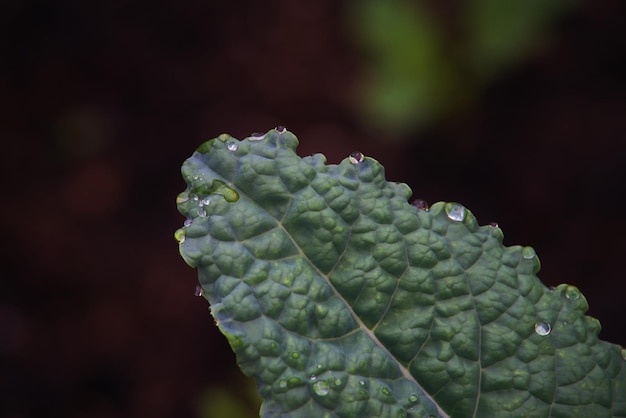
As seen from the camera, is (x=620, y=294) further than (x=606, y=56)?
No

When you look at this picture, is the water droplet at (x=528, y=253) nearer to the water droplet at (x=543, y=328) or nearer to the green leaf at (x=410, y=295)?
the green leaf at (x=410, y=295)

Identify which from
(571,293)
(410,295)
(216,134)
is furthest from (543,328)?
(216,134)

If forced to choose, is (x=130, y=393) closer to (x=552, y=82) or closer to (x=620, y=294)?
(x=620, y=294)

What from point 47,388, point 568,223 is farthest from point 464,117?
point 47,388

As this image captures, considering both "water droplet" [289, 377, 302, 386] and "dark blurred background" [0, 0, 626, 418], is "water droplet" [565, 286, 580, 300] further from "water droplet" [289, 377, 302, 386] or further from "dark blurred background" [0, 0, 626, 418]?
"dark blurred background" [0, 0, 626, 418]

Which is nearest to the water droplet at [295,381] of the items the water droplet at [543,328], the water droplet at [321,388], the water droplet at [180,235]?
the water droplet at [321,388]

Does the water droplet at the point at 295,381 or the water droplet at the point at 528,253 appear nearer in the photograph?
the water droplet at the point at 295,381
